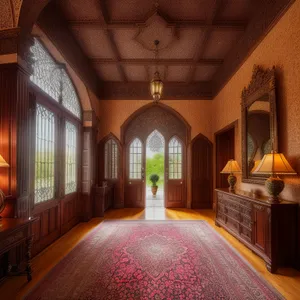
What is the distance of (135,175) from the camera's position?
7.25m

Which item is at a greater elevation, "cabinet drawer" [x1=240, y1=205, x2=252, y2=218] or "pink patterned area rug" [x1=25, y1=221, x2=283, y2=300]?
"cabinet drawer" [x1=240, y1=205, x2=252, y2=218]

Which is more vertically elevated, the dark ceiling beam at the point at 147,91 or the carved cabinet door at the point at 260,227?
the dark ceiling beam at the point at 147,91

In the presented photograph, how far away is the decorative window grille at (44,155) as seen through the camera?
Answer: 3541 mm

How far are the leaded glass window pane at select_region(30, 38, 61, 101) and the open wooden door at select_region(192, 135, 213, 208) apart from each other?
4.39 m

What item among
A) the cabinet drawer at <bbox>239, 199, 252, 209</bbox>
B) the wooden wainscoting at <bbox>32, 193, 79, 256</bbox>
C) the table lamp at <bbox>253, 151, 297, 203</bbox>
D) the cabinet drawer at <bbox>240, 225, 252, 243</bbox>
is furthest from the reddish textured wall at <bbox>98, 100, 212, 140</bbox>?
the table lamp at <bbox>253, 151, 297, 203</bbox>

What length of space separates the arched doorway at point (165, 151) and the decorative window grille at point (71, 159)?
2.12 metres

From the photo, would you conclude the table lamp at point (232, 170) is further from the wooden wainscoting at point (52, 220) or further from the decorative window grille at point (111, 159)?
the decorative window grille at point (111, 159)

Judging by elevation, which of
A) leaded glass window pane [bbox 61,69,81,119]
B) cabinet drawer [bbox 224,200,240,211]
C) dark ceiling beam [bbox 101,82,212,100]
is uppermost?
dark ceiling beam [bbox 101,82,212,100]

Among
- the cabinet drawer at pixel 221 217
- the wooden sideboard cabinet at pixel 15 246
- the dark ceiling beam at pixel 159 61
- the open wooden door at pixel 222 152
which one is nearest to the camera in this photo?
the wooden sideboard cabinet at pixel 15 246

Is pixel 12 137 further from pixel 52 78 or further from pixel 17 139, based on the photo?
pixel 52 78

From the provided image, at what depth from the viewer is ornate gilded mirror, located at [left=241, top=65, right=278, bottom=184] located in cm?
338

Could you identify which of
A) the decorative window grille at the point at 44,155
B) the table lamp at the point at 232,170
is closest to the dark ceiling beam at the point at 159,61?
the decorative window grille at the point at 44,155

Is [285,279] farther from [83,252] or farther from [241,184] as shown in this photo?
[83,252]

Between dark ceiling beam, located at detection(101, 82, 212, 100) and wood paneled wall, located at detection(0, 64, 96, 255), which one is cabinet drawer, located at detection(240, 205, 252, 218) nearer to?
wood paneled wall, located at detection(0, 64, 96, 255)
